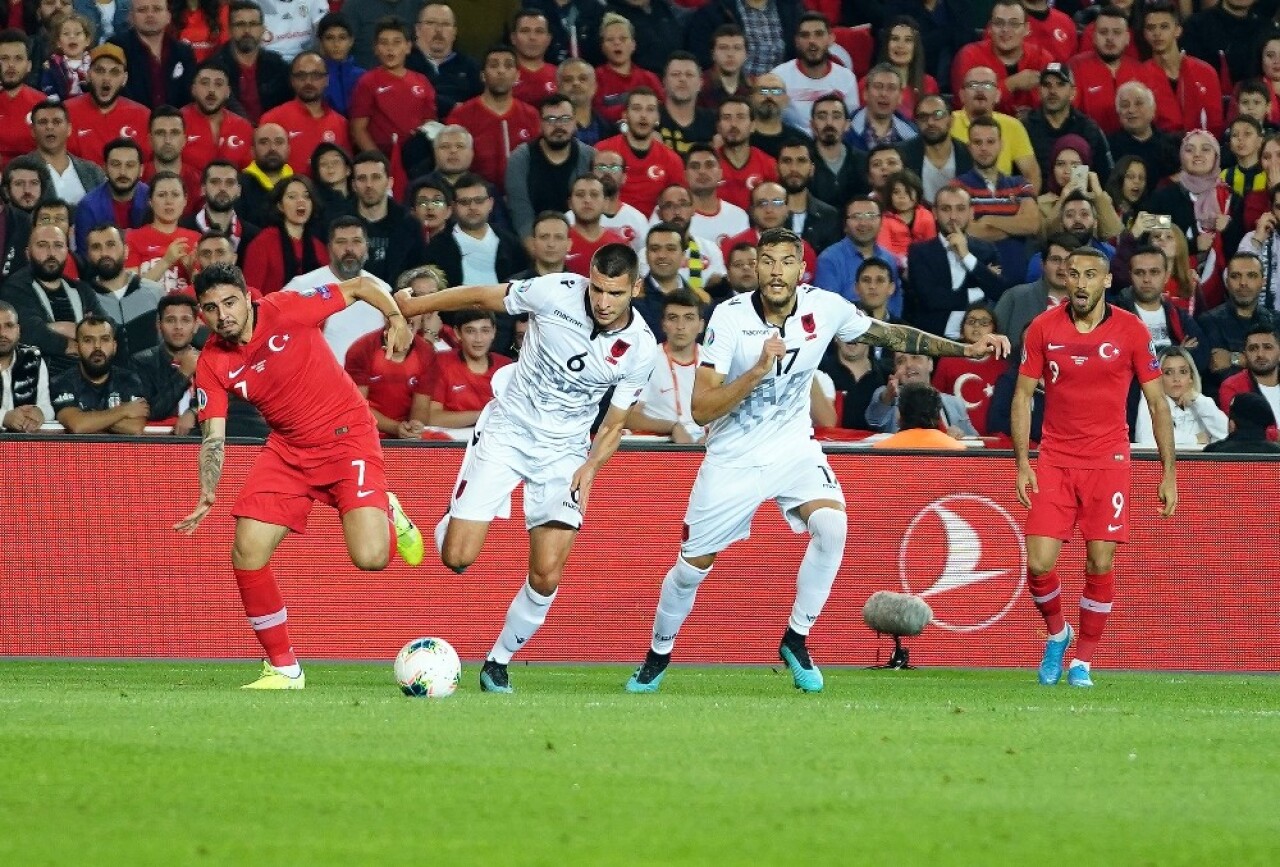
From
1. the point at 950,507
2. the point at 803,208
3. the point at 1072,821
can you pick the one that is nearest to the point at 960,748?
the point at 1072,821

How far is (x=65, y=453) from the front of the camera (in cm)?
1423

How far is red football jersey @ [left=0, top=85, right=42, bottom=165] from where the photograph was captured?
17438 millimetres

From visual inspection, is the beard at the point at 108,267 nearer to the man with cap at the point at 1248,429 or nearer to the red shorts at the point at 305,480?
the red shorts at the point at 305,480

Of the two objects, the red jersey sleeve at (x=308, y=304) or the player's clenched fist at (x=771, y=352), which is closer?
the player's clenched fist at (x=771, y=352)

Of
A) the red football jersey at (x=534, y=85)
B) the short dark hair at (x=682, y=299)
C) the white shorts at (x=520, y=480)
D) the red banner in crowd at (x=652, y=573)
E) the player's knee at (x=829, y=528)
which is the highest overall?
the red football jersey at (x=534, y=85)

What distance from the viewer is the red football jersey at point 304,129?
1792 cm

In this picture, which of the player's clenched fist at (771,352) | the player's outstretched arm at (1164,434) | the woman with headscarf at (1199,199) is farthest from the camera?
the woman with headscarf at (1199,199)

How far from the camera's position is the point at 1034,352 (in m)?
12.5

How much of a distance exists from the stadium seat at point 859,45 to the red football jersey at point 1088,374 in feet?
27.2

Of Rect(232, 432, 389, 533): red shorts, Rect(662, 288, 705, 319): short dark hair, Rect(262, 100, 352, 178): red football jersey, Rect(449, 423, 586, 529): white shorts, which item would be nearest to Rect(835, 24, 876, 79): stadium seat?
Rect(262, 100, 352, 178): red football jersey

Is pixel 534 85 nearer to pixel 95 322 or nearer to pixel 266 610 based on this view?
pixel 95 322

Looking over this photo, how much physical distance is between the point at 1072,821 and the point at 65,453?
30.4 ft

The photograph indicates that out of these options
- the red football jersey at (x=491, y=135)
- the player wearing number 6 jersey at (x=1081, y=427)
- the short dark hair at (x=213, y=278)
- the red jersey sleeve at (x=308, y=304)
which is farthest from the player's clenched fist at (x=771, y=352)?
the red football jersey at (x=491, y=135)

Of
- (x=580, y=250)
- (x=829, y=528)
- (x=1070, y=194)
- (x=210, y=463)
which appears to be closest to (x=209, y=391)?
(x=210, y=463)
